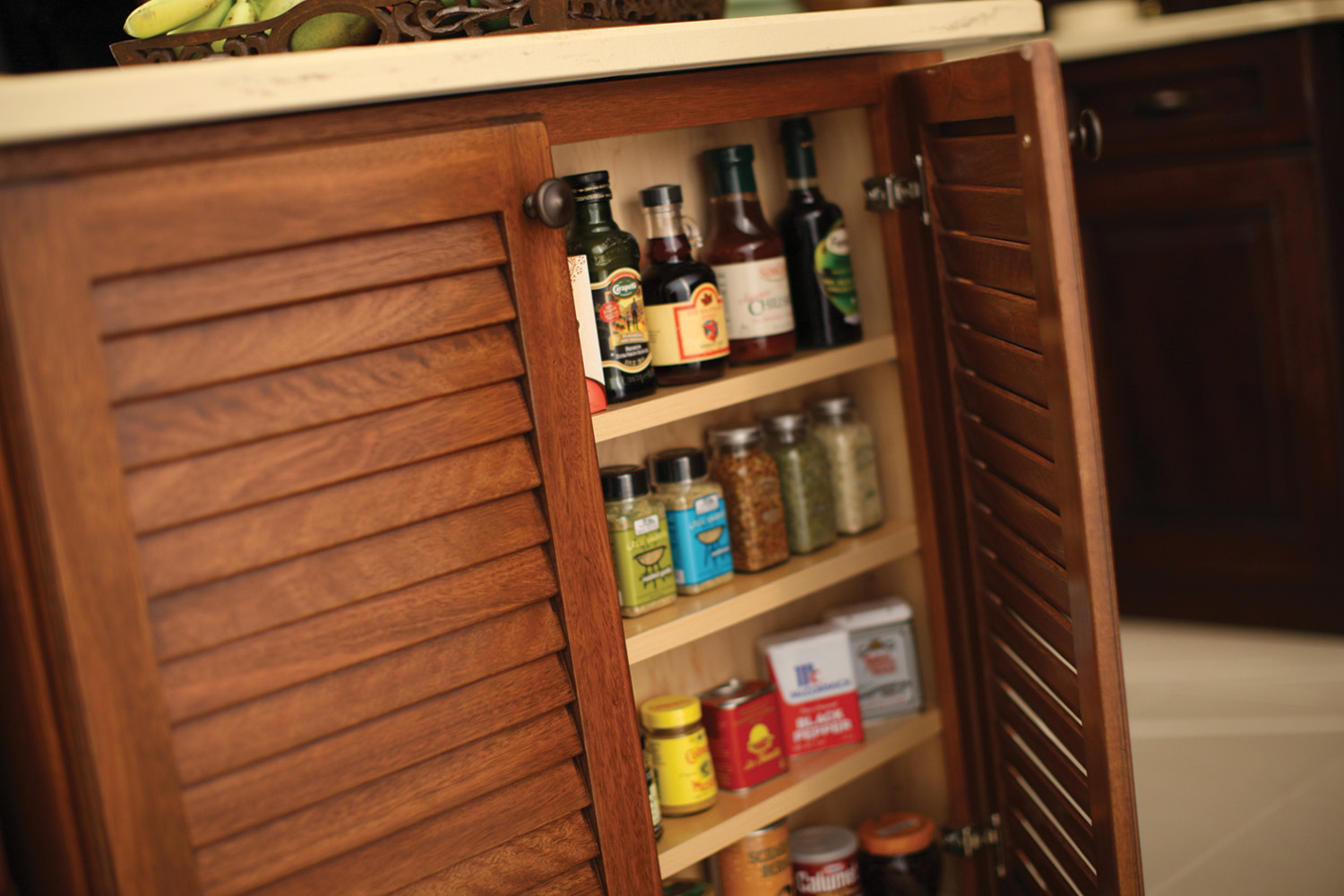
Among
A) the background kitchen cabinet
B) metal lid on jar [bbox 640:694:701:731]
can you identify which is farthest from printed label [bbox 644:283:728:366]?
the background kitchen cabinet

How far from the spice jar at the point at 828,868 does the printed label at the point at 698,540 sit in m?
0.36

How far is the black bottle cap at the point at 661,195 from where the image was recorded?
1170mm

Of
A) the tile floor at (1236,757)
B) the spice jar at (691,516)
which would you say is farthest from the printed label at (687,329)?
the tile floor at (1236,757)

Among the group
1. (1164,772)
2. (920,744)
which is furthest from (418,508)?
(1164,772)

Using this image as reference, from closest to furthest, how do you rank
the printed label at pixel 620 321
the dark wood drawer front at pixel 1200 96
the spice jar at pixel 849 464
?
the printed label at pixel 620 321 → the spice jar at pixel 849 464 → the dark wood drawer front at pixel 1200 96

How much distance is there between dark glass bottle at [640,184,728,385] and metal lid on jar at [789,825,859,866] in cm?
57

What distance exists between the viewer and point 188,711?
2.54 ft

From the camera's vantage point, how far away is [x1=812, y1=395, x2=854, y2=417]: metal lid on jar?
4.42 feet

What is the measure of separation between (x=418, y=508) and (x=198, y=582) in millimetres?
163

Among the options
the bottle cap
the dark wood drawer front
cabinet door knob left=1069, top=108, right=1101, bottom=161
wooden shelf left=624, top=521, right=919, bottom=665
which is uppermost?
the dark wood drawer front

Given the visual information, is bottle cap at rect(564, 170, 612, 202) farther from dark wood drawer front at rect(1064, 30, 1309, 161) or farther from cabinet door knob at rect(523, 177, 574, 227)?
dark wood drawer front at rect(1064, 30, 1309, 161)

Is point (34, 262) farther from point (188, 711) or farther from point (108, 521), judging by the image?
point (188, 711)

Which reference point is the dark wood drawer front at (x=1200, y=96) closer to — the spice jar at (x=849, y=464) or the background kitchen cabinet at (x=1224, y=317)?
the background kitchen cabinet at (x=1224, y=317)

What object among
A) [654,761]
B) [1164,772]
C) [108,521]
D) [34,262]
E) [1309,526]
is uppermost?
[34,262]
